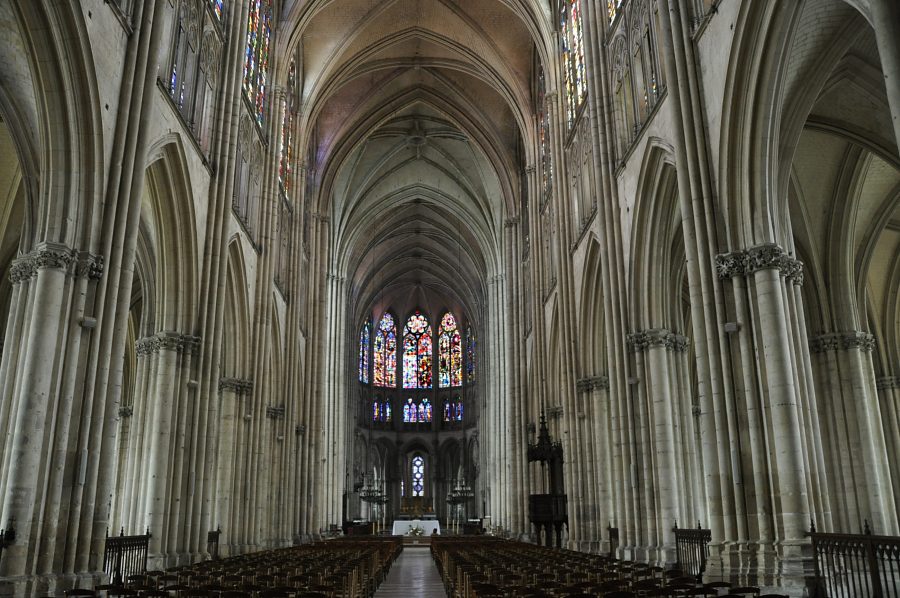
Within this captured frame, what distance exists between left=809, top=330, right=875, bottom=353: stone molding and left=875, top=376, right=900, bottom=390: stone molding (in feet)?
15.6

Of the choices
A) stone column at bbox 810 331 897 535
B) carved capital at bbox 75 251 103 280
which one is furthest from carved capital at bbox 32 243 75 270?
stone column at bbox 810 331 897 535

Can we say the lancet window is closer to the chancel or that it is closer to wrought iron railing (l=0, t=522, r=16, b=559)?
the chancel

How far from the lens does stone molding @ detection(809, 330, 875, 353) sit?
19.6 metres

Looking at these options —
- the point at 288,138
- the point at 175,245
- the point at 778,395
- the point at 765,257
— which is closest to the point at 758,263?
the point at 765,257

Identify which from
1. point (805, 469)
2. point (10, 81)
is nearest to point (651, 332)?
point (805, 469)

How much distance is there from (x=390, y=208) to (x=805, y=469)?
38.4 metres

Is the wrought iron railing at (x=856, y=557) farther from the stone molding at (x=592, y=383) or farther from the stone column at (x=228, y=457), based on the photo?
the stone column at (x=228, y=457)

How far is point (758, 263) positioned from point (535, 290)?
2073 cm

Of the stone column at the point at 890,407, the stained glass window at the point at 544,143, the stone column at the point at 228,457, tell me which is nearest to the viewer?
the stone column at the point at 228,457

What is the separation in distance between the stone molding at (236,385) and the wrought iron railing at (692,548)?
13512mm

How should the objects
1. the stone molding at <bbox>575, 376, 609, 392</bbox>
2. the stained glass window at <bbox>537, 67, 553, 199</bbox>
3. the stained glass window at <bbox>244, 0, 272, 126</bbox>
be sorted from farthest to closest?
the stained glass window at <bbox>537, 67, 553, 199</bbox>, the stained glass window at <bbox>244, 0, 272, 126</bbox>, the stone molding at <bbox>575, 376, 609, 392</bbox>

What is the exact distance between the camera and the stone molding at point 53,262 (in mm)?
11750

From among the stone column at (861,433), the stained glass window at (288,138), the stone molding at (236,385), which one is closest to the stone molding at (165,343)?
the stone molding at (236,385)

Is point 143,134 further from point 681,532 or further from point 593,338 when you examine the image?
point 593,338
